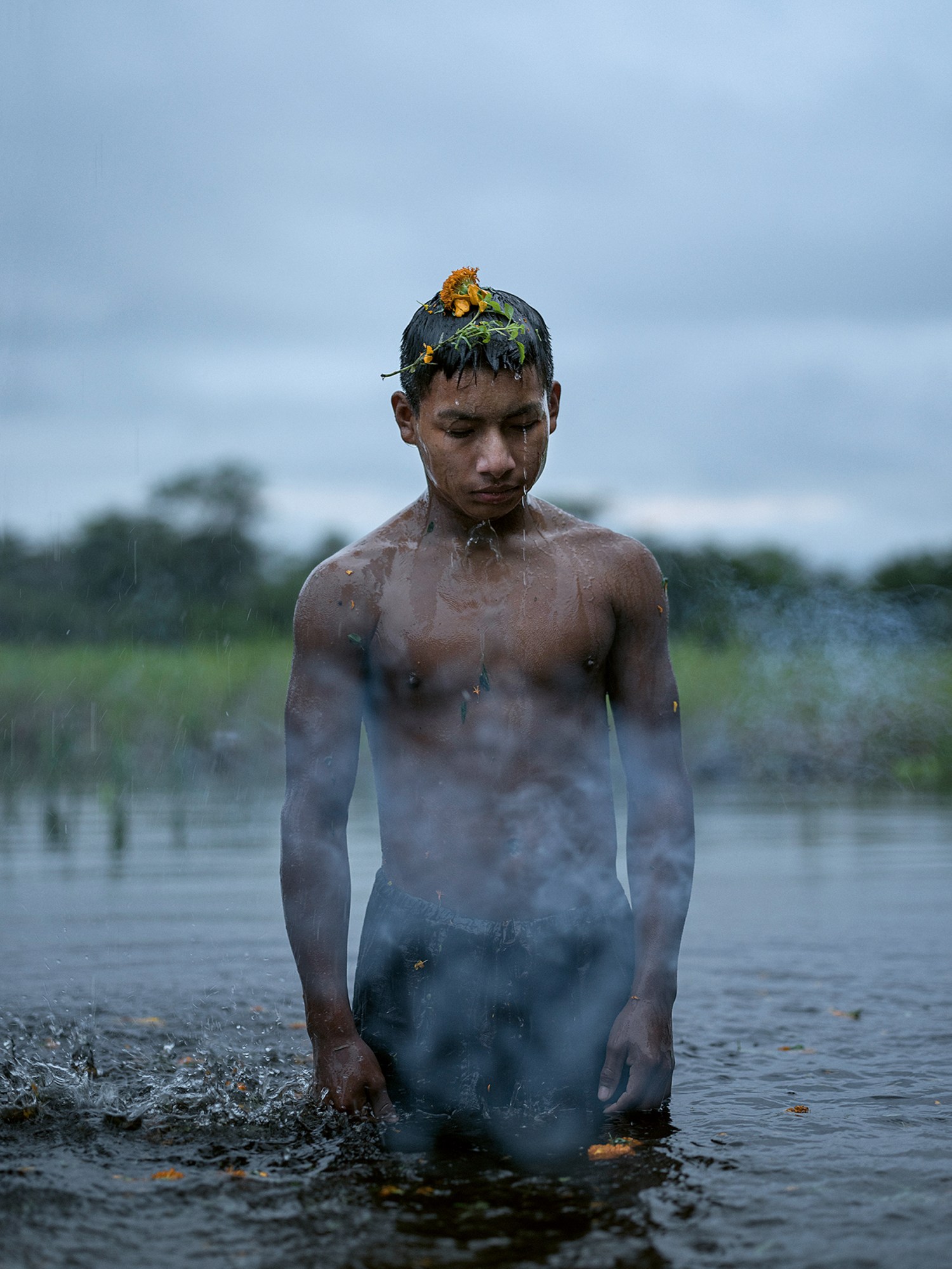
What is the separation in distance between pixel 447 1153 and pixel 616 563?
52.1 inches

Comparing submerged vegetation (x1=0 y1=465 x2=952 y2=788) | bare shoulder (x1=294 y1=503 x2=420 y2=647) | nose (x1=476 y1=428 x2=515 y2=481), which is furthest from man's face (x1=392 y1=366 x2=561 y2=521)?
submerged vegetation (x1=0 y1=465 x2=952 y2=788)

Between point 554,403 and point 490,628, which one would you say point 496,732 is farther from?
point 554,403

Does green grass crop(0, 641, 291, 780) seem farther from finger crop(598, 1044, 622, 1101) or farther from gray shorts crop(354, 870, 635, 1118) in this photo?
finger crop(598, 1044, 622, 1101)

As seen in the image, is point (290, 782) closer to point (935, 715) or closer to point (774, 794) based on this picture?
point (774, 794)

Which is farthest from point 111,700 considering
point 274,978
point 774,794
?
point 274,978

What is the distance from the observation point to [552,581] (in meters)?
3.22

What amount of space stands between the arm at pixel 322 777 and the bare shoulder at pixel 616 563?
1.66 feet

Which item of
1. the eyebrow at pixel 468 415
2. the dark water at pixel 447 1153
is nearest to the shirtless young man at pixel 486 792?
the eyebrow at pixel 468 415

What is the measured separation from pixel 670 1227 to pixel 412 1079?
2.95 ft

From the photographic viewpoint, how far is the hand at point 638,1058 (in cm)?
302

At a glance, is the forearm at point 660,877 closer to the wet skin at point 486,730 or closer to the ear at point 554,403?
Answer: the wet skin at point 486,730

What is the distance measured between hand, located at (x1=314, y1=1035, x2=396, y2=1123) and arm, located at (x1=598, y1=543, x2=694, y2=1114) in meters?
0.48

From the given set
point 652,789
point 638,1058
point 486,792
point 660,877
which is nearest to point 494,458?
point 486,792

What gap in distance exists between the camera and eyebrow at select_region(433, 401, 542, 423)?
3080 millimetres
